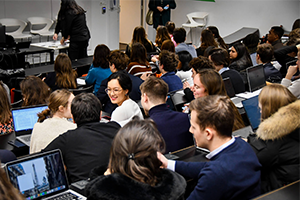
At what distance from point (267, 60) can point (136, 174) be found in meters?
4.01

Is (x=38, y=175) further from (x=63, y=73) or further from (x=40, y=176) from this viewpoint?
(x=63, y=73)

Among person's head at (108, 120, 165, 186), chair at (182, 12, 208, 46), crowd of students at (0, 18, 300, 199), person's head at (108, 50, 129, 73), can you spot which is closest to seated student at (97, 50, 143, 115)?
person's head at (108, 50, 129, 73)

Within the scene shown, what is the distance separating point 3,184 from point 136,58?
4.34 m

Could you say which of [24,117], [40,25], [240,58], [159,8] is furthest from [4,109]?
[40,25]

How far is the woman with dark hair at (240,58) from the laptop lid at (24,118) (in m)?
3.26

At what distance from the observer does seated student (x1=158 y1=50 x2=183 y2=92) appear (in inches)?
172

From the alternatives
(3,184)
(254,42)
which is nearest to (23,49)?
(254,42)

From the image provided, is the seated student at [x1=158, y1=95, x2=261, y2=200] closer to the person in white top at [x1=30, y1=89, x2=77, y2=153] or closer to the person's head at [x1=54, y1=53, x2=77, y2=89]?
the person in white top at [x1=30, y1=89, x2=77, y2=153]

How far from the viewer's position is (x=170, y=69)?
442cm

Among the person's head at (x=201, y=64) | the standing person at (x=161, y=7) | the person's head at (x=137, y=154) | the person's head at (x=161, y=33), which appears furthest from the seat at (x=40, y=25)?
the person's head at (x=137, y=154)

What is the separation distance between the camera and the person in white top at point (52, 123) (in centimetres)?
259

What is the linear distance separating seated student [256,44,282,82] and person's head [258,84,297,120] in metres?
2.56

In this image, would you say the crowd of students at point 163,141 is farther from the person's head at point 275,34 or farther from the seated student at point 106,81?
the person's head at point 275,34

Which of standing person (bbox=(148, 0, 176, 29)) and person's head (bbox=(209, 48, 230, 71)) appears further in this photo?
standing person (bbox=(148, 0, 176, 29))
